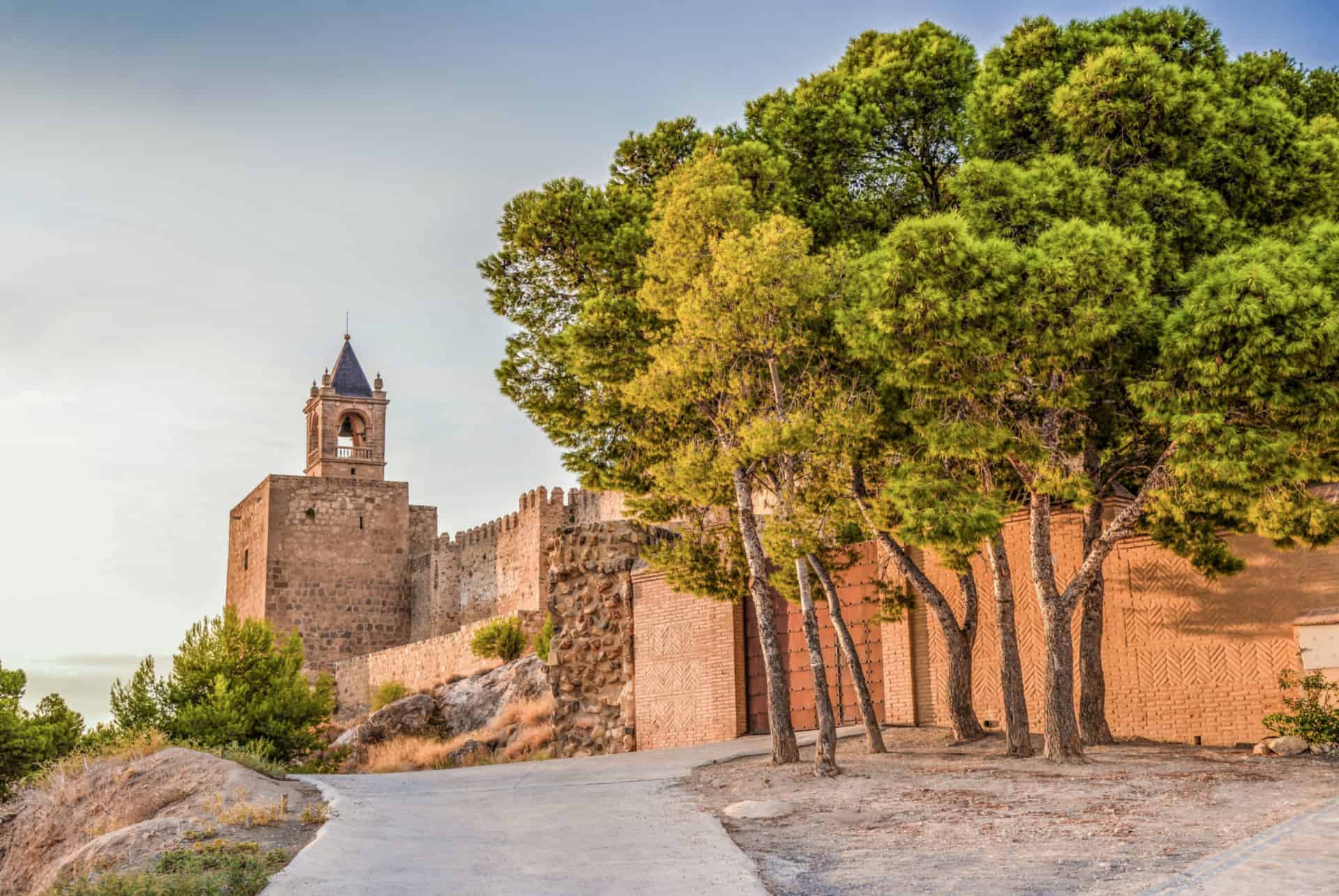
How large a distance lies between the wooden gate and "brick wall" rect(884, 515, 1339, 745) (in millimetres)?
1532

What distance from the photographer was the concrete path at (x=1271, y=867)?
24.3ft

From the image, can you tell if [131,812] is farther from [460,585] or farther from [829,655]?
[460,585]

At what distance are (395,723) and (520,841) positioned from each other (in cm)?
1662

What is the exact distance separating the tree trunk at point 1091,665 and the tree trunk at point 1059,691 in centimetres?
161

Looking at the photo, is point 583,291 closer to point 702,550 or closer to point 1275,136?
point 702,550

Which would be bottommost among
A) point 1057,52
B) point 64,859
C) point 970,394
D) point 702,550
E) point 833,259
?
point 64,859

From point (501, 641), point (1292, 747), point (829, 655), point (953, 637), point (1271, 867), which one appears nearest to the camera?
point (1271, 867)

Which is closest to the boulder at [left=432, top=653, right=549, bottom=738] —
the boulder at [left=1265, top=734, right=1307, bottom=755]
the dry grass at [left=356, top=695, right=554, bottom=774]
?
the dry grass at [left=356, top=695, right=554, bottom=774]

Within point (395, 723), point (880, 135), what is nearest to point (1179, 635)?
point (880, 135)

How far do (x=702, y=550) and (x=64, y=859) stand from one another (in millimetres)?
8558

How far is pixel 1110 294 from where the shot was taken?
12.7 meters

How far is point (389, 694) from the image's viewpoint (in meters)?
40.0

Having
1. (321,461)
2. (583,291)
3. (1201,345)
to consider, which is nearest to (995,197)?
(1201,345)

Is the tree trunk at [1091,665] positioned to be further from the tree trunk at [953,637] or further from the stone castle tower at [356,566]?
the stone castle tower at [356,566]
